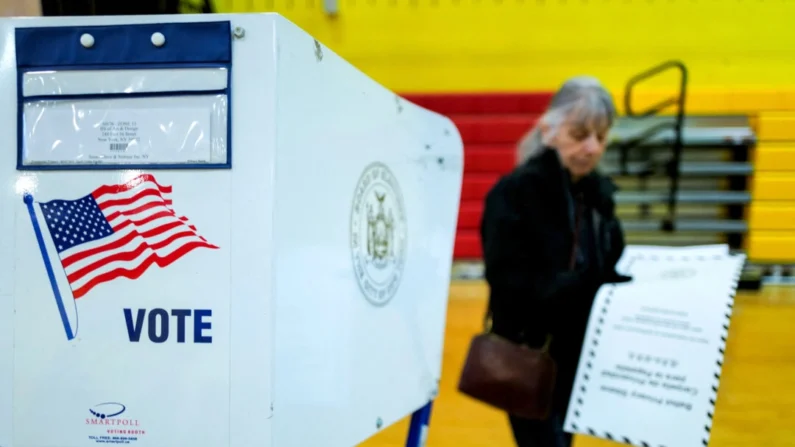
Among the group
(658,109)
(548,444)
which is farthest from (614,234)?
(658,109)

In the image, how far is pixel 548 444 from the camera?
139 cm

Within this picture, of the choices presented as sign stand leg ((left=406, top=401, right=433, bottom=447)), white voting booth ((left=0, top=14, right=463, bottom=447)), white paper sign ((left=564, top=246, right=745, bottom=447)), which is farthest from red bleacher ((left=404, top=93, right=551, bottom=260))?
white voting booth ((left=0, top=14, right=463, bottom=447))

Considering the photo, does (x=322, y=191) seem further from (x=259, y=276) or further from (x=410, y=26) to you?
(x=410, y=26)

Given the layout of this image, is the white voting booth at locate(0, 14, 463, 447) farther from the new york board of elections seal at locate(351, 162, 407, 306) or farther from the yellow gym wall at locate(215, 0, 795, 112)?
the yellow gym wall at locate(215, 0, 795, 112)

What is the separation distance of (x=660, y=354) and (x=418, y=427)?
453 millimetres

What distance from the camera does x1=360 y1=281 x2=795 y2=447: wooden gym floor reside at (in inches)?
81.4

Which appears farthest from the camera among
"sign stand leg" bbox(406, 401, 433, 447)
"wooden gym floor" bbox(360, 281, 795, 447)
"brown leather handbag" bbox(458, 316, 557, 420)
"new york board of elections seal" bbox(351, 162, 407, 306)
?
"wooden gym floor" bbox(360, 281, 795, 447)

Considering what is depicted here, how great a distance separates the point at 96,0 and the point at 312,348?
60 centimetres

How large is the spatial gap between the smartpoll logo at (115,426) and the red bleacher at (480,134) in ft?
14.9

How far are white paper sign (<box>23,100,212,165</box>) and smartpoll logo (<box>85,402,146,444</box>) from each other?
22 centimetres

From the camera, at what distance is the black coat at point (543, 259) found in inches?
52.7

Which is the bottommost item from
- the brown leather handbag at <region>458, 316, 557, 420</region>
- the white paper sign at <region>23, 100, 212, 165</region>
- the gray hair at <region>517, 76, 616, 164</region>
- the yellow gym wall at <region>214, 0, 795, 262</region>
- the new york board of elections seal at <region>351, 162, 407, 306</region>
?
the brown leather handbag at <region>458, 316, 557, 420</region>

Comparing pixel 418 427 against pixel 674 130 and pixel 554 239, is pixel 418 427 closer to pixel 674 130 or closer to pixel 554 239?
pixel 554 239

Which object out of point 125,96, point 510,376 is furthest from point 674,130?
point 125,96
